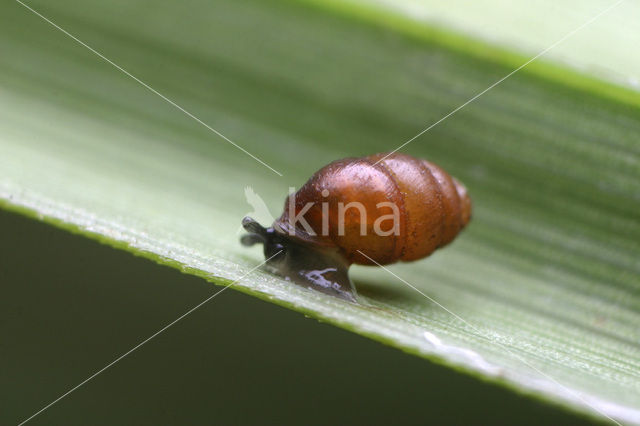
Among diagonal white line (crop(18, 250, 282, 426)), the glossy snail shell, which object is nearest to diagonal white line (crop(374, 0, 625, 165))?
the glossy snail shell

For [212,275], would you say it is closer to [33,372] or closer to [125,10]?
[33,372]

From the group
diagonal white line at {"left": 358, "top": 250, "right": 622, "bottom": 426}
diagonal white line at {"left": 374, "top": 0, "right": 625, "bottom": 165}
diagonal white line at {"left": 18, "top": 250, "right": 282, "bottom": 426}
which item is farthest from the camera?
diagonal white line at {"left": 374, "top": 0, "right": 625, "bottom": 165}

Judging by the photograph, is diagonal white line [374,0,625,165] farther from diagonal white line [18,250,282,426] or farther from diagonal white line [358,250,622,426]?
diagonal white line [18,250,282,426]

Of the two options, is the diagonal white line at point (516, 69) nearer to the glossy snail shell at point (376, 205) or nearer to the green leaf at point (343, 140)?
the green leaf at point (343, 140)

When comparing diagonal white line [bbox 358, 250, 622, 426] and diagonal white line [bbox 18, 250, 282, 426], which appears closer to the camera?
diagonal white line [bbox 358, 250, 622, 426]

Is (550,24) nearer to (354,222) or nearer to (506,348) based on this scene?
(354,222)

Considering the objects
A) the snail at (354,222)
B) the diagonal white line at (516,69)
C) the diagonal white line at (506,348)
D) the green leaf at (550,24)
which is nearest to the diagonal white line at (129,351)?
the snail at (354,222)
